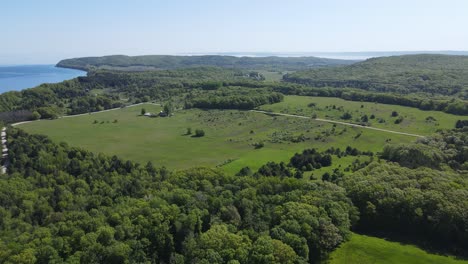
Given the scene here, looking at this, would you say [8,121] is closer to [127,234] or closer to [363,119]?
[127,234]

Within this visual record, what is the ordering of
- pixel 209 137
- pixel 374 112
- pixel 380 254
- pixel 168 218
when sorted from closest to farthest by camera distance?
pixel 380 254
pixel 168 218
pixel 209 137
pixel 374 112

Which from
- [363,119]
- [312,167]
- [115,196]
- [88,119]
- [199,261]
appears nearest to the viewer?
[199,261]

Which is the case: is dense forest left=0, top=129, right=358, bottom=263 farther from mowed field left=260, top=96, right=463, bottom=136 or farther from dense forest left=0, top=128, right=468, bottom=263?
mowed field left=260, top=96, right=463, bottom=136

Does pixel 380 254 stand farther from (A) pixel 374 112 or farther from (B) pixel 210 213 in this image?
(A) pixel 374 112

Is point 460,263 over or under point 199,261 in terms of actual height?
under

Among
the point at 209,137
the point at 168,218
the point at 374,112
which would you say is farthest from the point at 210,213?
the point at 374,112

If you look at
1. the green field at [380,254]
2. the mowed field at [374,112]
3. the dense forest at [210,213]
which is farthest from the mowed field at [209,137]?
the green field at [380,254]

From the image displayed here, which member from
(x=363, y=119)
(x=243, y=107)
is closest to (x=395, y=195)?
(x=363, y=119)
